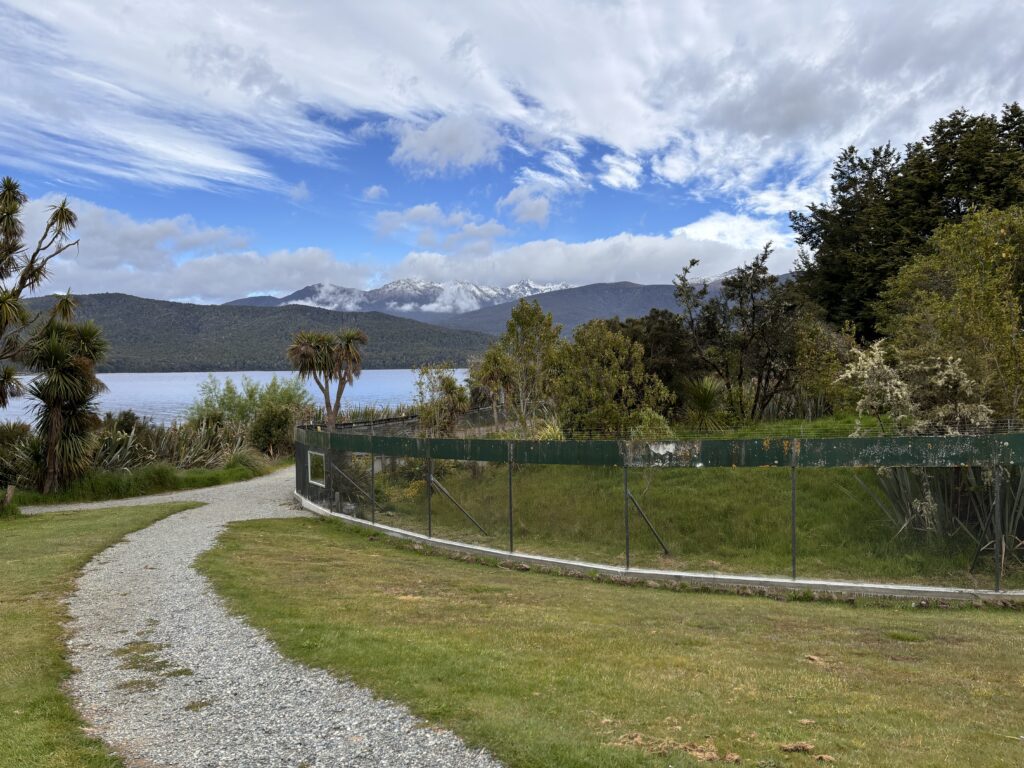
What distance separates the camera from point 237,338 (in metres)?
176

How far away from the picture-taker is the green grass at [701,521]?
40.6 feet

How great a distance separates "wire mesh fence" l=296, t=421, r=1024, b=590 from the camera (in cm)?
1155

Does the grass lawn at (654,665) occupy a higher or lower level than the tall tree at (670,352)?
lower

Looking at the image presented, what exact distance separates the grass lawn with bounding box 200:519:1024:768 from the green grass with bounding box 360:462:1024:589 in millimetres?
1726

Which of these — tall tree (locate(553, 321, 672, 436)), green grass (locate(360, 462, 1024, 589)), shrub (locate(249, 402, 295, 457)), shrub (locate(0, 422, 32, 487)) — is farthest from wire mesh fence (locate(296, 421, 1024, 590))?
shrub (locate(249, 402, 295, 457))

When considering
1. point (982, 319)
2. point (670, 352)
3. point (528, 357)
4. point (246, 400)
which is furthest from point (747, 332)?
point (246, 400)

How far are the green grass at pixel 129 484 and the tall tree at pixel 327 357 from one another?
34.5ft

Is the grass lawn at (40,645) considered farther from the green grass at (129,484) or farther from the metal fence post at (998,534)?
the metal fence post at (998,534)

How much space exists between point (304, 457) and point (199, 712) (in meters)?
17.2

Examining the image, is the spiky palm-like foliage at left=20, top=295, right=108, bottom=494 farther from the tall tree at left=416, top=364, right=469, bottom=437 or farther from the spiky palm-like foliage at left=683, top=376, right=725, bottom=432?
the spiky palm-like foliage at left=683, top=376, right=725, bottom=432

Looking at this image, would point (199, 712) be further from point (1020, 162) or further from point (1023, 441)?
point (1020, 162)

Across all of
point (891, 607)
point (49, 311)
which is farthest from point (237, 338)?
point (891, 607)

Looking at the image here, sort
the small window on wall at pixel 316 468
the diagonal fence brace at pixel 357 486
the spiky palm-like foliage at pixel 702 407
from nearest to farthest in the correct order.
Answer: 1. the diagonal fence brace at pixel 357 486
2. the small window on wall at pixel 316 468
3. the spiky palm-like foliage at pixel 702 407

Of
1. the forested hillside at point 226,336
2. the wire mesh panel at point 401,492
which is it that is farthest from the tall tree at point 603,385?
the forested hillside at point 226,336
